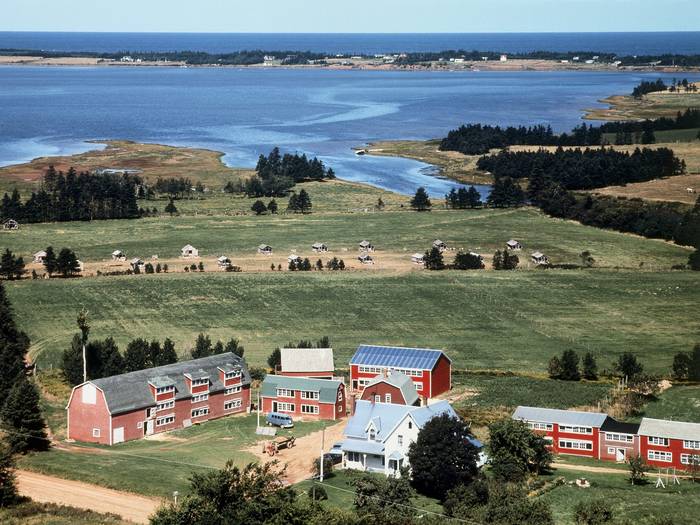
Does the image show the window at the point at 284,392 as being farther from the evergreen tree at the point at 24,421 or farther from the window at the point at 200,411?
the evergreen tree at the point at 24,421

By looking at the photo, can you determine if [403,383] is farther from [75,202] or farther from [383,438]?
[75,202]

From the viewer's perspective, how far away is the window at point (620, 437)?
1778 inches

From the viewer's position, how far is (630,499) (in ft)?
126

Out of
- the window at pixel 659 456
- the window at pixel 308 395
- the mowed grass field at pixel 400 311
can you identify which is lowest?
the mowed grass field at pixel 400 311

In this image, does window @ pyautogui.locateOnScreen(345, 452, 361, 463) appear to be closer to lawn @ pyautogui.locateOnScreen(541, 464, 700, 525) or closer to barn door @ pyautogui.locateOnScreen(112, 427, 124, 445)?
lawn @ pyautogui.locateOnScreen(541, 464, 700, 525)

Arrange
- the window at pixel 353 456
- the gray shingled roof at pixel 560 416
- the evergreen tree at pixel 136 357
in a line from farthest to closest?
1. the evergreen tree at pixel 136 357
2. the gray shingled roof at pixel 560 416
3. the window at pixel 353 456

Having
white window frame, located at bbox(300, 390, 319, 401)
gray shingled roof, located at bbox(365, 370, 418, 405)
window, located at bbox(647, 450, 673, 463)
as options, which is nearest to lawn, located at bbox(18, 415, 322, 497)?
white window frame, located at bbox(300, 390, 319, 401)

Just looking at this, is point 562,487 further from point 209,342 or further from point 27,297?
point 27,297

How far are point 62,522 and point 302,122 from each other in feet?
525

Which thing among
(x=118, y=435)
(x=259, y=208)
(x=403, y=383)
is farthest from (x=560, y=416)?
(x=259, y=208)

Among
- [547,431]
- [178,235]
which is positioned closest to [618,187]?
[178,235]

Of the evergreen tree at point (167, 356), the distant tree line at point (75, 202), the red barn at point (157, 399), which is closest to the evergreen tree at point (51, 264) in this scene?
the distant tree line at point (75, 202)

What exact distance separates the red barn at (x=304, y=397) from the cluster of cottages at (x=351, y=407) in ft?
0.15

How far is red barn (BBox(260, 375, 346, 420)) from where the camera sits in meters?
50.5
